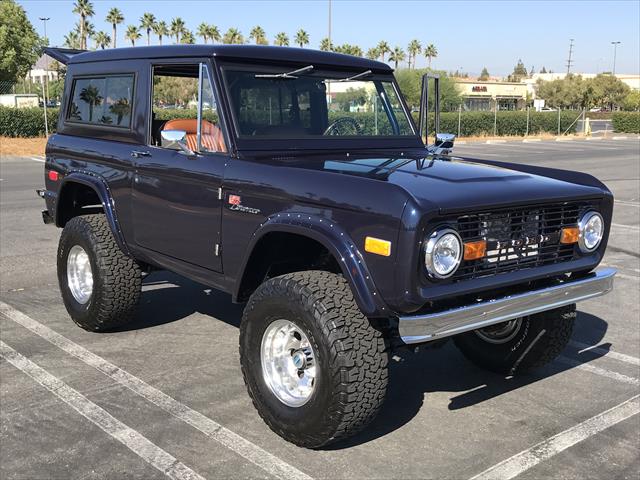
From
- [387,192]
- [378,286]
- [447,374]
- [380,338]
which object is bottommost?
[447,374]

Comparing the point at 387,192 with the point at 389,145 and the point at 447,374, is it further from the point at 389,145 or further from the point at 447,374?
the point at 447,374

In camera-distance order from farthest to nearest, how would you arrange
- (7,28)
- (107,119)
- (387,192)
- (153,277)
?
1. (7,28)
2. (153,277)
3. (107,119)
4. (387,192)

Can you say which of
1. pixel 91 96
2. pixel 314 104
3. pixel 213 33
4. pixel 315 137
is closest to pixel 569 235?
pixel 315 137

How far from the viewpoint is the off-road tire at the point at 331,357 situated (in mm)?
3320

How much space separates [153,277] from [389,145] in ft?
11.0

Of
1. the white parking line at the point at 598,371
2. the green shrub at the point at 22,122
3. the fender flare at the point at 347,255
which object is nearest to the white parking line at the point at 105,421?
the fender flare at the point at 347,255

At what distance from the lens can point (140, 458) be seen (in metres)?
3.46

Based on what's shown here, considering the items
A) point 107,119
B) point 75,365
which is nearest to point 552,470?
point 75,365

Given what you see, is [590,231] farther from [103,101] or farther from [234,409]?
[103,101]

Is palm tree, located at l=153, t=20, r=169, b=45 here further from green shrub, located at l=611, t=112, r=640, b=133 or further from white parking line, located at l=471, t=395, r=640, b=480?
white parking line, located at l=471, t=395, r=640, b=480

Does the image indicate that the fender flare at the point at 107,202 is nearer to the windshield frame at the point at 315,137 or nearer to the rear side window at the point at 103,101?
the rear side window at the point at 103,101

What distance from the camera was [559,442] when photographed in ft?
12.2

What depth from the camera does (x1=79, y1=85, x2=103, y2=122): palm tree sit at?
5387 millimetres

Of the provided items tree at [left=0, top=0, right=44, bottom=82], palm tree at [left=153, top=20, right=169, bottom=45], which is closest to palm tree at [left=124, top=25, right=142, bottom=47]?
palm tree at [left=153, top=20, right=169, bottom=45]
